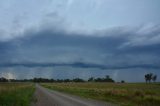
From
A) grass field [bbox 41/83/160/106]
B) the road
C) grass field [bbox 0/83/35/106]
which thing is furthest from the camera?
grass field [bbox 41/83/160/106]

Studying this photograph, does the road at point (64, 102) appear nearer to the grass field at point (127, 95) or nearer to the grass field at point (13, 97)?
the grass field at point (13, 97)

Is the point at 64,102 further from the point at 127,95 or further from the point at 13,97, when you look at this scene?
the point at 127,95

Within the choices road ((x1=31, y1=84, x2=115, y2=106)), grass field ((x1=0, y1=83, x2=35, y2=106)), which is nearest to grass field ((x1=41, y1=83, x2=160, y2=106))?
road ((x1=31, y1=84, x2=115, y2=106))

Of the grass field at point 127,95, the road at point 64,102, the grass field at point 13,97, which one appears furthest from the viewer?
the grass field at point 127,95

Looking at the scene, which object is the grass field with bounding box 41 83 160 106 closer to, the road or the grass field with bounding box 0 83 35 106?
the road

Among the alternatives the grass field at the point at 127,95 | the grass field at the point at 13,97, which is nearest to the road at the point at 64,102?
the grass field at the point at 13,97

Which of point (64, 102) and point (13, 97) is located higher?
point (13, 97)

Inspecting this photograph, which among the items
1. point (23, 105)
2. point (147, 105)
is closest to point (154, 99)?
point (147, 105)

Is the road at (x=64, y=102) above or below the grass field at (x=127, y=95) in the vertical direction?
below

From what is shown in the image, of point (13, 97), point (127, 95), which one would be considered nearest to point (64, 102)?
point (13, 97)

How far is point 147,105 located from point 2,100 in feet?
41.9

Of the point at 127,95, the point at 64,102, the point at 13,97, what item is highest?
the point at 127,95

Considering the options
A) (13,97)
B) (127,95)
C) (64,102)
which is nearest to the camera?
(13,97)

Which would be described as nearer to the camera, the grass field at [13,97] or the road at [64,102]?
the grass field at [13,97]
